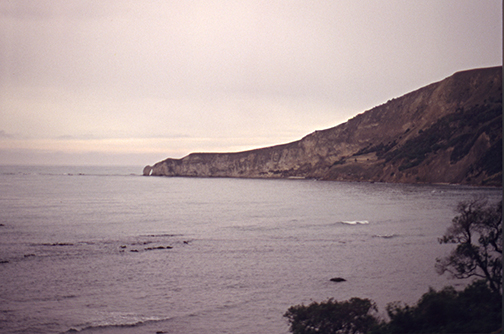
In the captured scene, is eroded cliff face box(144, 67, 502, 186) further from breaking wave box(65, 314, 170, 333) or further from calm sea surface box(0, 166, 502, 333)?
→ breaking wave box(65, 314, 170, 333)

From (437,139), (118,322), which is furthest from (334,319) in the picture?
(437,139)

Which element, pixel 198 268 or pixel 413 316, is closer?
pixel 413 316

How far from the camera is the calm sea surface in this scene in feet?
86.3

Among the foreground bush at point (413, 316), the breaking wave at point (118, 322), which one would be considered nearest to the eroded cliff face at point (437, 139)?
the foreground bush at point (413, 316)

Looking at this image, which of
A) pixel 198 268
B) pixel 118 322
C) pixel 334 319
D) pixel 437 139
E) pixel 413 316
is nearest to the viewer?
pixel 413 316

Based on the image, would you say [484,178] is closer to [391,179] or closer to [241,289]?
[391,179]

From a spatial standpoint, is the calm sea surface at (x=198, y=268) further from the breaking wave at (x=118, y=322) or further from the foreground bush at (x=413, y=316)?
the foreground bush at (x=413, y=316)

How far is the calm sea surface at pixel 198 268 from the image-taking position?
26.3m

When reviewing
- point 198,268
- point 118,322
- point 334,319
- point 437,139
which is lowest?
point 118,322

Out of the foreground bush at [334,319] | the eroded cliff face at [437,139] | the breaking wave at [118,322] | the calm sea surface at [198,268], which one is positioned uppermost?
the eroded cliff face at [437,139]

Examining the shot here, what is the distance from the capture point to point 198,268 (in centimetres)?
3747

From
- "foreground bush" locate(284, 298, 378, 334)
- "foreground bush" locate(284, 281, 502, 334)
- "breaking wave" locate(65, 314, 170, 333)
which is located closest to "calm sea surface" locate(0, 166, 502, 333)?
"breaking wave" locate(65, 314, 170, 333)

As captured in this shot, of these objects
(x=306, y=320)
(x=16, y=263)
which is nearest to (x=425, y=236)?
(x=306, y=320)

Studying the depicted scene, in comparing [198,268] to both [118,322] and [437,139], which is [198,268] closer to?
[118,322]
